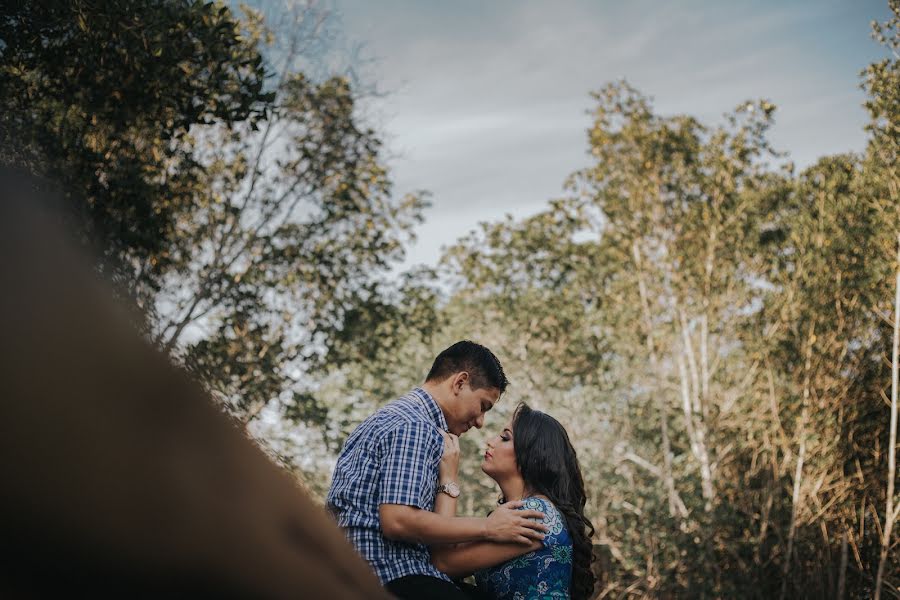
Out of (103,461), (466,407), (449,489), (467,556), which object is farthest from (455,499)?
(103,461)

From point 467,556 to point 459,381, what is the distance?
87cm

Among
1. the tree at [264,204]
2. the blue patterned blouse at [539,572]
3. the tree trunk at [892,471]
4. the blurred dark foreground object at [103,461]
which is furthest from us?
the tree trunk at [892,471]

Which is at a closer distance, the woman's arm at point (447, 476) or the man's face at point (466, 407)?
the woman's arm at point (447, 476)

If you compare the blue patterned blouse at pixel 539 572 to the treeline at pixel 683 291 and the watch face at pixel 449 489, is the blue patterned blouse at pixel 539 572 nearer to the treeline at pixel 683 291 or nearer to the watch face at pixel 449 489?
the watch face at pixel 449 489

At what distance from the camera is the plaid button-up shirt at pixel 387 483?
2.62m

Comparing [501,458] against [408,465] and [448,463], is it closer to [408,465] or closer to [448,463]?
[448,463]

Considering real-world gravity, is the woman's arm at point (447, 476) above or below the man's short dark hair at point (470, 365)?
below

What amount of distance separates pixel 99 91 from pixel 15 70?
0.54m

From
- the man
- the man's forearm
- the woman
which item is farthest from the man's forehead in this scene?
the man's forearm

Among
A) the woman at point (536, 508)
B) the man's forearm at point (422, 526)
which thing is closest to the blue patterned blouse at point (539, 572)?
the woman at point (536, 508)

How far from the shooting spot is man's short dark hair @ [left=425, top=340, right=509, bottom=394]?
11.4ft

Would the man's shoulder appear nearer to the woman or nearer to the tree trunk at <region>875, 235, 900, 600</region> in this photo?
the woman

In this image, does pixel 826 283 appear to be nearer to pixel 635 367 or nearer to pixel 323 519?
pixel 635 367

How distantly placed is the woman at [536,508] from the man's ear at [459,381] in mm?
403
